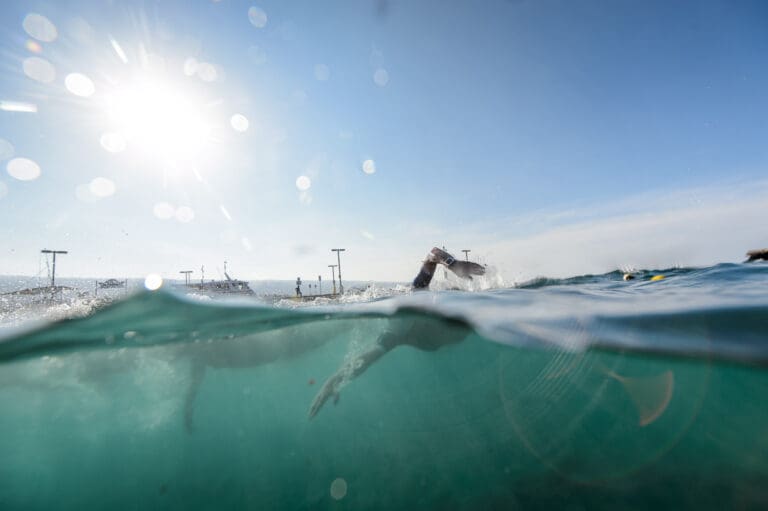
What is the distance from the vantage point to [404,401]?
1023cm

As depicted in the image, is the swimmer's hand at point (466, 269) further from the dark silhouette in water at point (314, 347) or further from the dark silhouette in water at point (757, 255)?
the dark silhouette in water at point (757, 255)

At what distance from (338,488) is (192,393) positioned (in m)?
4.97

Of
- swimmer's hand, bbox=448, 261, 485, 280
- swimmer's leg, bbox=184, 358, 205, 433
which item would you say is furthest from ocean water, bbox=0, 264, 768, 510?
swimmer's hand, bbox=448, 261, 485, 280

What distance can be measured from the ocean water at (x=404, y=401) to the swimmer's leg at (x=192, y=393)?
52 millimetres

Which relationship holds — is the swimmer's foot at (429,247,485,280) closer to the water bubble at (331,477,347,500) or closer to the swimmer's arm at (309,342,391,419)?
the swimmer's arm at (309,342,391,419)

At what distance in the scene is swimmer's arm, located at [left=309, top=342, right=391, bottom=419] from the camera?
306 inches

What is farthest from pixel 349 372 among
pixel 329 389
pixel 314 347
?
pixel 314 347

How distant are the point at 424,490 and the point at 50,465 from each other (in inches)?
456

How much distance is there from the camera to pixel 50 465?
9.57 meters

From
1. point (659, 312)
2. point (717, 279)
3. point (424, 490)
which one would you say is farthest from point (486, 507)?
point (717, 279)

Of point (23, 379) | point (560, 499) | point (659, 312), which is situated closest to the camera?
point (560, 499)

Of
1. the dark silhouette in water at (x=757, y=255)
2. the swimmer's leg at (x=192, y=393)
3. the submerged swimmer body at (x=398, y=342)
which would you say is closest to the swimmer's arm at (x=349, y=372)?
the submerged swimmer body at (x=398, y=342)

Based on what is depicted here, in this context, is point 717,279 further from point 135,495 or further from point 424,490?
point 135,495

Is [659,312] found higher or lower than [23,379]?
higher
